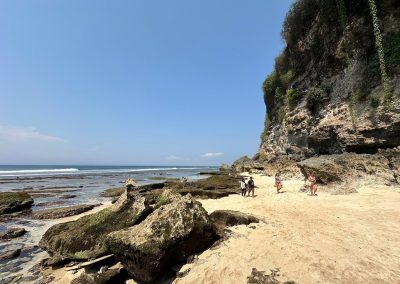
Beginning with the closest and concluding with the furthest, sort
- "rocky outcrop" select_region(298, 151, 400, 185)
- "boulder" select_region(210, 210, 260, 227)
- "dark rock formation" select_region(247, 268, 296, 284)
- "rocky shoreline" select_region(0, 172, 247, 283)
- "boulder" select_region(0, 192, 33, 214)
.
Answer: "dark rock formation" select_region(247, 268, 296, 284) → "rocky shoreline" select_region(0, 172, 247, 283) → "boulder" select_region(210, 210, 260, 227) → "rocky outcrop" select_region(298, 151, 400, 185) → "boulder" select_region(0, 192, 33, 214)

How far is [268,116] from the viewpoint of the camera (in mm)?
48406

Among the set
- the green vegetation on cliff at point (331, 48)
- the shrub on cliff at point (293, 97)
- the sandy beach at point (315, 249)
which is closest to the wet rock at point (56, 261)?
the sandy beach at point (315, 249)

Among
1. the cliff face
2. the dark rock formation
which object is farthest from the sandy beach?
the cliff face

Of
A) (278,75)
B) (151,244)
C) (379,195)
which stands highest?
(278,75)

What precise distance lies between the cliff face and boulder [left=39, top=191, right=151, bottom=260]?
A: 2093 cm

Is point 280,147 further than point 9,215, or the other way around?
point 280,147

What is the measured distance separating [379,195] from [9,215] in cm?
2547

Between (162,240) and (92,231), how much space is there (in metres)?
4.51

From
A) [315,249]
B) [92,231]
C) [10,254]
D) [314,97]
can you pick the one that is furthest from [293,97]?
[10,254]

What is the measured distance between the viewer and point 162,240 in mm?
8039

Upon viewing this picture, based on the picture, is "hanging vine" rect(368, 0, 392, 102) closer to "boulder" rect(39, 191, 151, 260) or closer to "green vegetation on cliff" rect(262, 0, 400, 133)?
"green vegetation on cliff" rect(262, 0, 400, 133)

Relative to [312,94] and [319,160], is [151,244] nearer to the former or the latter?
[319,160]

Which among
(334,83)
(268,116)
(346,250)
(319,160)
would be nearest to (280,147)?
(268,116)

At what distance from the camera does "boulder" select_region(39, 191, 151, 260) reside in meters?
10.2
